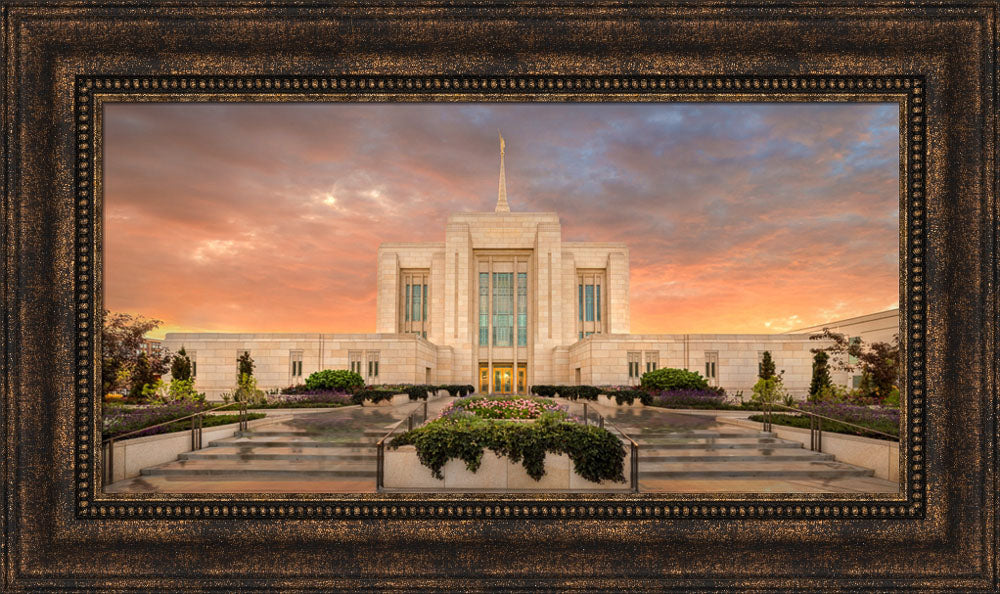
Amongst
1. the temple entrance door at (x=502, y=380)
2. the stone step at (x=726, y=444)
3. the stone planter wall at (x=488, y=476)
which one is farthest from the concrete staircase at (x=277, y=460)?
the temple entrance door at (x=502, y=380)

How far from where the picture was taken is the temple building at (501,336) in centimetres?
3462

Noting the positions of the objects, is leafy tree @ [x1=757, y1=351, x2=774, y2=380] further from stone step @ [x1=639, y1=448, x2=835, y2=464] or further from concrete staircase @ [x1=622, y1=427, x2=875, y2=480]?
stone step @ [x1=639, y1=448, x2=835, y2=464]

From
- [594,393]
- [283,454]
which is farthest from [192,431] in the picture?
[594,393]

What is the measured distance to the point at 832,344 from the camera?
30734 millimetres

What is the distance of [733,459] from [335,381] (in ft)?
69.1

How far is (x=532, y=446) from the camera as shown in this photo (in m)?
6.59

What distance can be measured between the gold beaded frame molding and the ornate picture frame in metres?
0.02

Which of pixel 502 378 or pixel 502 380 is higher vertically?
pixel 502 378

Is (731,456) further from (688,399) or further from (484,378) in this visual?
(484,378)

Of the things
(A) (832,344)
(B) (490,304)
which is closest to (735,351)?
(A) (832,344)

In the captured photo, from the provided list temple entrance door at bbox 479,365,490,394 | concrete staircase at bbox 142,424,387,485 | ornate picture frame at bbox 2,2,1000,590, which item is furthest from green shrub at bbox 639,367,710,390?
ornate picture frame at bbox 2,2,1000,590

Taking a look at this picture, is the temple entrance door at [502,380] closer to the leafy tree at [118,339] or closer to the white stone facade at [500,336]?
the white stone facade at [500,336]

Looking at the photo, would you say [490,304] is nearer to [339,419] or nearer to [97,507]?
[339,419]

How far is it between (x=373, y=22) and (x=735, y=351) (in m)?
36.2
